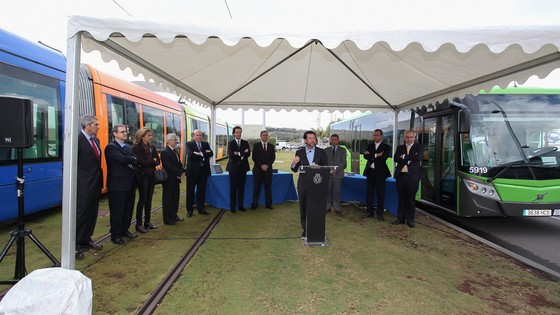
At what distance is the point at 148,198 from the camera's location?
17.4ft

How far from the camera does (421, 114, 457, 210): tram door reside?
6402 millimetres

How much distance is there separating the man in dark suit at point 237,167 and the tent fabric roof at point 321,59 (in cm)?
130

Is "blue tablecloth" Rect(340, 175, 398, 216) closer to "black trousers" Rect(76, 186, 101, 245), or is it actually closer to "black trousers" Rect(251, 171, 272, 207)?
"black trousers" Rect(251, 171, 272, 207)

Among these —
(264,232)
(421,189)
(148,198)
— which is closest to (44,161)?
(148,198)

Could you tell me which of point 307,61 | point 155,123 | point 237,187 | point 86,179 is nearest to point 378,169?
point 307,61

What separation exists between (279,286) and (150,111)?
27.8 ft

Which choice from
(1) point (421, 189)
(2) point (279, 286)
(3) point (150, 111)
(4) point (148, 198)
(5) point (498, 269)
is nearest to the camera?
(2) point (279, 286)

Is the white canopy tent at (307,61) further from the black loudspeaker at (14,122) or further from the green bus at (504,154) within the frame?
the green bus at (504,154)

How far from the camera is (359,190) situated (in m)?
7.68

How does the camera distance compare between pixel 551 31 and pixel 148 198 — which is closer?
pixel 551 31

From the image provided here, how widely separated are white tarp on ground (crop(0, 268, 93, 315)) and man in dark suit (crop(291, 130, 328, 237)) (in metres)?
3.37

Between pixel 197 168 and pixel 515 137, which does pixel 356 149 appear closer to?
pixel 515 137

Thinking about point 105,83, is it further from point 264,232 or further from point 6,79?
point 264,232

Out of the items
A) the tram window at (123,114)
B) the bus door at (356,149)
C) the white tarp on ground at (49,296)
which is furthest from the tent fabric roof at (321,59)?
the bus door at (356,149)
